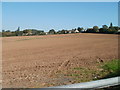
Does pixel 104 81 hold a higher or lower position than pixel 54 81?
higher

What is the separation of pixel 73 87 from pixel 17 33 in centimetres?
7953

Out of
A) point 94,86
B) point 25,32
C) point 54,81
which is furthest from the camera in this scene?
point 25,32

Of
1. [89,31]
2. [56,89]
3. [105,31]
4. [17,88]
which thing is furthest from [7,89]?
[89,31]

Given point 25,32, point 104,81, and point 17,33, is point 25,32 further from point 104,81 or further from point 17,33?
point 104,81

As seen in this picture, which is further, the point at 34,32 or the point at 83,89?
the point at 34,32

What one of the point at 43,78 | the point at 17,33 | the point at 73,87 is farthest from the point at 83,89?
the point at 17,33

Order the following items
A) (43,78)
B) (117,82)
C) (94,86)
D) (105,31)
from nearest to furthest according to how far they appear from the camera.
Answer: (94,86) → (117,82) → (43,78) → (105,31)

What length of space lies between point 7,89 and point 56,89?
307 cm

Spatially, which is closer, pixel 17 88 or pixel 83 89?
pixel 83 89


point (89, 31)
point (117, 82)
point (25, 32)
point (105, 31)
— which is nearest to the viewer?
point (117, 82)

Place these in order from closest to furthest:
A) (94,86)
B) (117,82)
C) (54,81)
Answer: (94,86)
(117,82)
(54,81)

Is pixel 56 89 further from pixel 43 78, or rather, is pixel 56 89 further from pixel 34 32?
pixel 34 32

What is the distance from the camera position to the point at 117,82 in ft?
10.7

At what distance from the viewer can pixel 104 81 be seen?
312 cm
